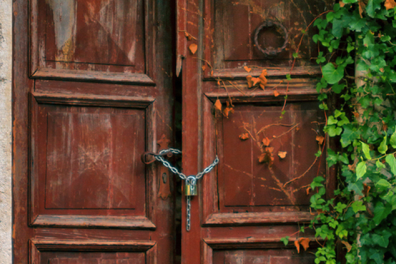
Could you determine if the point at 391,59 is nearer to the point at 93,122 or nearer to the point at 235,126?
the point at 235,126

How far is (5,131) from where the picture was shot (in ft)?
4.87

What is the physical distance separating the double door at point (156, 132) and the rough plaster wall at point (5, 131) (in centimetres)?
4

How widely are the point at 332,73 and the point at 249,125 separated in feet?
1.46

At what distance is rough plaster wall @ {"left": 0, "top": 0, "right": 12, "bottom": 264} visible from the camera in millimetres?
1469

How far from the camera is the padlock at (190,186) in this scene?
1.50m

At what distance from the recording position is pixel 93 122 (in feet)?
5.29

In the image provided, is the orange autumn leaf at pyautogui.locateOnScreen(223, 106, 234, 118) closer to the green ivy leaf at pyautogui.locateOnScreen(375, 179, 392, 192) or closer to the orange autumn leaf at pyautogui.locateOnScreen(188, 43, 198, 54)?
the orange autumn leaf at pyautogui.locateOnScreen(188, 43, 198, 54)

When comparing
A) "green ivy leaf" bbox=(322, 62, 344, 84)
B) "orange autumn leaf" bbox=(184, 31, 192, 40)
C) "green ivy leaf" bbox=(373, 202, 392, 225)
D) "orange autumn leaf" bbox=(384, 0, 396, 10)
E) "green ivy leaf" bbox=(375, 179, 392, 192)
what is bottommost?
"green ivy leaf" bbox=(373, 202, 392, 225)

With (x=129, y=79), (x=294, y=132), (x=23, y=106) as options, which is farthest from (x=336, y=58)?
(x=23, y=106)

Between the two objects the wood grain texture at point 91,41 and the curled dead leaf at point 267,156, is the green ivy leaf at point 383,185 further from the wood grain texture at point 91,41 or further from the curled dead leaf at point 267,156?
the wood grain texture at point 91,41

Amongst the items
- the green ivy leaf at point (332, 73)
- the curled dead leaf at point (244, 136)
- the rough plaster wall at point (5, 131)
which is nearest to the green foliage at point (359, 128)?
the green ivy leaf at point (332, 73)

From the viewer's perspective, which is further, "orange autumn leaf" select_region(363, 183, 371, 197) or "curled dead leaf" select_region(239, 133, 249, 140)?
"curled dead leaf" select_region(239, 133, 249, 140)

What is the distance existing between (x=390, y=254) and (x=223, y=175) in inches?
31.3

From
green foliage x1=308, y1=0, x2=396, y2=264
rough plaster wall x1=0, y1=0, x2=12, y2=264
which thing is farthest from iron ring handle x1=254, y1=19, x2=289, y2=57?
rough plaster wall x1=0, y1=0, x2=12, y2=264
